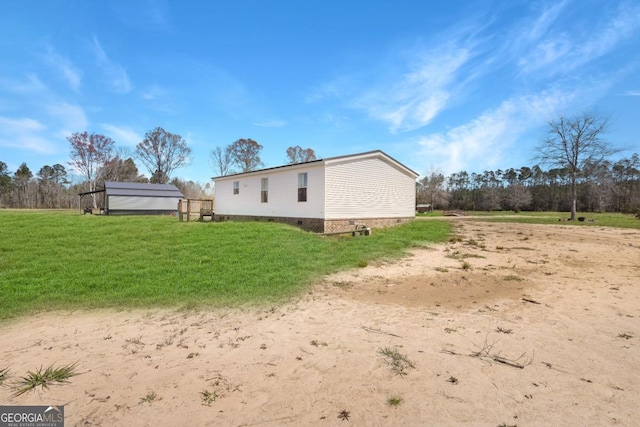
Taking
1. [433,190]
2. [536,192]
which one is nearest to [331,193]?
[433,190]

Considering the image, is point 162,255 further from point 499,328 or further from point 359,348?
point 499,328

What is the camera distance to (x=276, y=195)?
58.0 ft

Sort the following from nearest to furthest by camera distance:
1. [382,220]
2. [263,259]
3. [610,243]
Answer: [263,259] < [610,243] < [382,220]

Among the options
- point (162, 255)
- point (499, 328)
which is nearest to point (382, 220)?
point (162, 255)

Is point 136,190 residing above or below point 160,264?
above

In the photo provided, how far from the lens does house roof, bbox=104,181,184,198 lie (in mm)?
30719

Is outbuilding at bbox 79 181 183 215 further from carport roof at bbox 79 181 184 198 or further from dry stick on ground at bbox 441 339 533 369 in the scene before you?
dry stick on ground at bbox 441 339 533 369

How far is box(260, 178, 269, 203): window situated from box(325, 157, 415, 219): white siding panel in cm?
494

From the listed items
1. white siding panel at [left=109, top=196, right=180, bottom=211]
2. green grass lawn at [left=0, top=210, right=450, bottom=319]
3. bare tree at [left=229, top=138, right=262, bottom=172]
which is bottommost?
green grass lawn at [left=0, top=210, right=450, bottom=319]

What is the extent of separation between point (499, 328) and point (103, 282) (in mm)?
7068

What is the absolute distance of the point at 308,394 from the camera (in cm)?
274

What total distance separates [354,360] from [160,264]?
19.3 ft

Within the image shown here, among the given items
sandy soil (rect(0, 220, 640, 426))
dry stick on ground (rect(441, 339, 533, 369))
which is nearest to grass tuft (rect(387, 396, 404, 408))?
sandy soil (rect(0, 220, 640, 426))

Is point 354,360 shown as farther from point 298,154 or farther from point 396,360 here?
point 298,154
